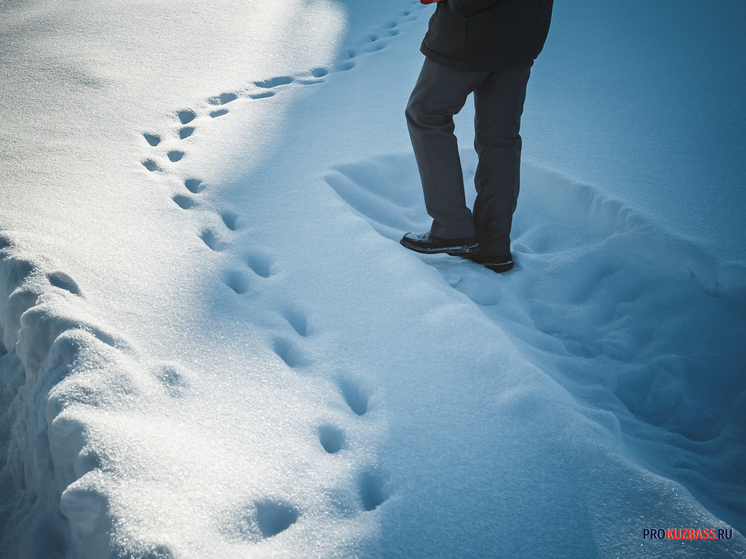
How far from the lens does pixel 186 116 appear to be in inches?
64.9

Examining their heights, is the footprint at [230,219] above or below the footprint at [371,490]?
above

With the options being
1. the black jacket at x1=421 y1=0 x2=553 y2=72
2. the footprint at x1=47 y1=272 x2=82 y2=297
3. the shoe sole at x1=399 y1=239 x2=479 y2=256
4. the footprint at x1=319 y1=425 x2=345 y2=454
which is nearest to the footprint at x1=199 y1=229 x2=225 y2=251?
the footprint at x1=47 y1=272 x2=82 y2=297

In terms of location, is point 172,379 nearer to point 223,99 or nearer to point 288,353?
point 288,353

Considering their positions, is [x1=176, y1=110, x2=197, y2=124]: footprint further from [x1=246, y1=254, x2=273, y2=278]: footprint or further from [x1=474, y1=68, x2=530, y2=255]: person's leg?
[x1=474, y1=68, x2=530, y2=255]: person's leg

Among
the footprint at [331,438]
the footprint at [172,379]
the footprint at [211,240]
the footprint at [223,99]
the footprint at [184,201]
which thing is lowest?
the footprint at [331,438]

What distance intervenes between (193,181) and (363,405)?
0.92 metres

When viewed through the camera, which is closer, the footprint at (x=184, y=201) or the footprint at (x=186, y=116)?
the footprint at (x=184, y=201)

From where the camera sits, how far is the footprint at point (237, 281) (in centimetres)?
103

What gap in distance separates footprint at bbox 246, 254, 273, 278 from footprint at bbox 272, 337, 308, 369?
24cm

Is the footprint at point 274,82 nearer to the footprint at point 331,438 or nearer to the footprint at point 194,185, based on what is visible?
the footprint at point 194,185

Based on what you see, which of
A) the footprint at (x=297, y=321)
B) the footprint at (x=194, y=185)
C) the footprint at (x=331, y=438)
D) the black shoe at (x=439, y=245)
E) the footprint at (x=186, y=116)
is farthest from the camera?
the footprint at (x=186, y=116)

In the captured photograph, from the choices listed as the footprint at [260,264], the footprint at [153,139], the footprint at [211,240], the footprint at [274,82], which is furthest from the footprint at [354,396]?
the footprint at [274,82]

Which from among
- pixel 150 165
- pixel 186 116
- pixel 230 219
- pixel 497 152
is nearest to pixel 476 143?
pixel 497 152

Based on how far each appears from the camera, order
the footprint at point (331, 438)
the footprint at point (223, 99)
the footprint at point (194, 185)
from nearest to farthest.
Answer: the footprint at point (331, 438) → the footprint at point (194, 185) → the footprint at point (223, 99)
